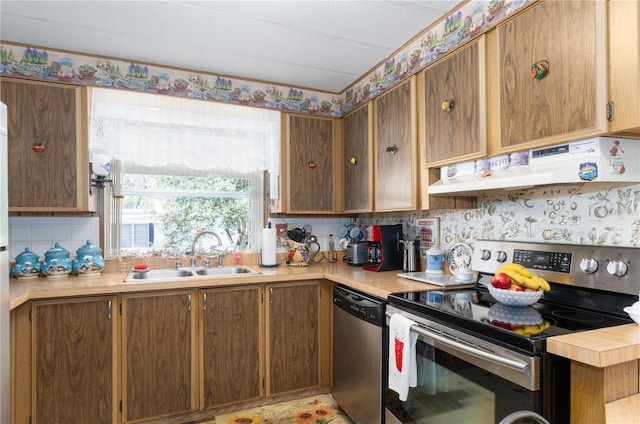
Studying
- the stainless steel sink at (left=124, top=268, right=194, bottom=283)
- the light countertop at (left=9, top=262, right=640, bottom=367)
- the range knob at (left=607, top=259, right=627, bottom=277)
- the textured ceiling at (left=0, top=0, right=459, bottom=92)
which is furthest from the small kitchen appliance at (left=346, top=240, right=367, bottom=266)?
the range knob at (left=607, top=259, right=627, bottom=277)

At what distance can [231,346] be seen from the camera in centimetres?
241

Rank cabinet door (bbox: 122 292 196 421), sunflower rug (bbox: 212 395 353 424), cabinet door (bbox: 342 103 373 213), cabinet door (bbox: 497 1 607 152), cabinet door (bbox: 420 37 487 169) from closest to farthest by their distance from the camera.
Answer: cabinet door (bbox: 497 1 607 152) → cabinet door (bbox: 420 37 487 169) → cabinet door (bbox: 122 292 196 421) → sunflower rug (bbox: 212 395 353 424) → cabinet door (bbox: 342 103 373 213)

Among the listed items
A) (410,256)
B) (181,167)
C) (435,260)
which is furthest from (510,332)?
(181,167)

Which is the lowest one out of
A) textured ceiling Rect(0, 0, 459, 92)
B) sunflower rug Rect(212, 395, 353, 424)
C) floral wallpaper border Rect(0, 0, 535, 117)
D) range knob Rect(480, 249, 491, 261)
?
sunflower rug Rect(212, 395, 353, 424)

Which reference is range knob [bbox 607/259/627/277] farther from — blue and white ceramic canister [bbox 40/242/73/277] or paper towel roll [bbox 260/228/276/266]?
blue and white ceramic canister [bbox 40/242/73/277]

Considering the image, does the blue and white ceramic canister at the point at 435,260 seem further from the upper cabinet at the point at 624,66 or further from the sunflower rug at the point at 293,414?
the upper cabinet at the point at 624,66

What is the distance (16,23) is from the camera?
80.4 inches

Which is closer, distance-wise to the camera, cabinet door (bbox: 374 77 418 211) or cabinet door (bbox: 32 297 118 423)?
cabinet door (bbox: 32 297 118 423)

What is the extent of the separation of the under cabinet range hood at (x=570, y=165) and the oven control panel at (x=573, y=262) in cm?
A: 31

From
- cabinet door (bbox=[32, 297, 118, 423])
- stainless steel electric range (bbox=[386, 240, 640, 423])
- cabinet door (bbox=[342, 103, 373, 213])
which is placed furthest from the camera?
cabinet door (bbox=[342, 103, 373, 213])

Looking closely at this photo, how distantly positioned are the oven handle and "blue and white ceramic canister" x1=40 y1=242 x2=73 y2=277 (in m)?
2.18

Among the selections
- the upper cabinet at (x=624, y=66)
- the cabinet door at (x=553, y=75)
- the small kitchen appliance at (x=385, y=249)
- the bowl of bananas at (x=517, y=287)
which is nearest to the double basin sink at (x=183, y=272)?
the small kitchen appliance at (x=385, y=249)

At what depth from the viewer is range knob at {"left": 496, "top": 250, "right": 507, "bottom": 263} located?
1.88 m

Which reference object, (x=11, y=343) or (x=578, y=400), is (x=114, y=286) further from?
(x=578, y=400)
